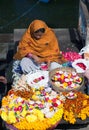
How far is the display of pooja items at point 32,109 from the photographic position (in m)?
4.45

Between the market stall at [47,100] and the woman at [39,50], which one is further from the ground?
the woman at [39,50]

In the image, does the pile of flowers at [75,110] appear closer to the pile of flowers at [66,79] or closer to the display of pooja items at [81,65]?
→ the pile of flowers at [66,79]

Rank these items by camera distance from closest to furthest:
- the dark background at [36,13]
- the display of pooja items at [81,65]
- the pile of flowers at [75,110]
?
the pile of flowers at [75,110], the display of pooja items at [81,65], the dark background at [36,13]

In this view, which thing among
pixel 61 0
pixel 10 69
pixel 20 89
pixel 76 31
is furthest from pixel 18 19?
pixel 20 89

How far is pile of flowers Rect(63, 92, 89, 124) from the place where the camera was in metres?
4.67

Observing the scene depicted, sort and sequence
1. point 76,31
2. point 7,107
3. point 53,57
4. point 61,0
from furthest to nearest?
point 61,0 → point 76,31 → point 53,57 → point 7,107

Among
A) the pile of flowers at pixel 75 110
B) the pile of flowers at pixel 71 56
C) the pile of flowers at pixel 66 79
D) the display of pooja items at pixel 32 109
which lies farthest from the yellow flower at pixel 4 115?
the pile of flowers at pixel 71 56

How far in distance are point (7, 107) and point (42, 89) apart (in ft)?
2.15

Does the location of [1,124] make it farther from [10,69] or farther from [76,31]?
[76,31]

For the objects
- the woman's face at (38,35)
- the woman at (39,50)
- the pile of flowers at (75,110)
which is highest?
the woman's face at (38,35)

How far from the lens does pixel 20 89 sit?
509 centimetres

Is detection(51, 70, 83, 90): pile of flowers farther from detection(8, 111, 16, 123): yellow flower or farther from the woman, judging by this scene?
detection(8, 111, 16, 123): yellow flower

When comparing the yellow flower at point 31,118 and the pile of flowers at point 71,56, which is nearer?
the yellow flower at point 31,118

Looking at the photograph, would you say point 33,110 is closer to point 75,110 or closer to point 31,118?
point 31,118
